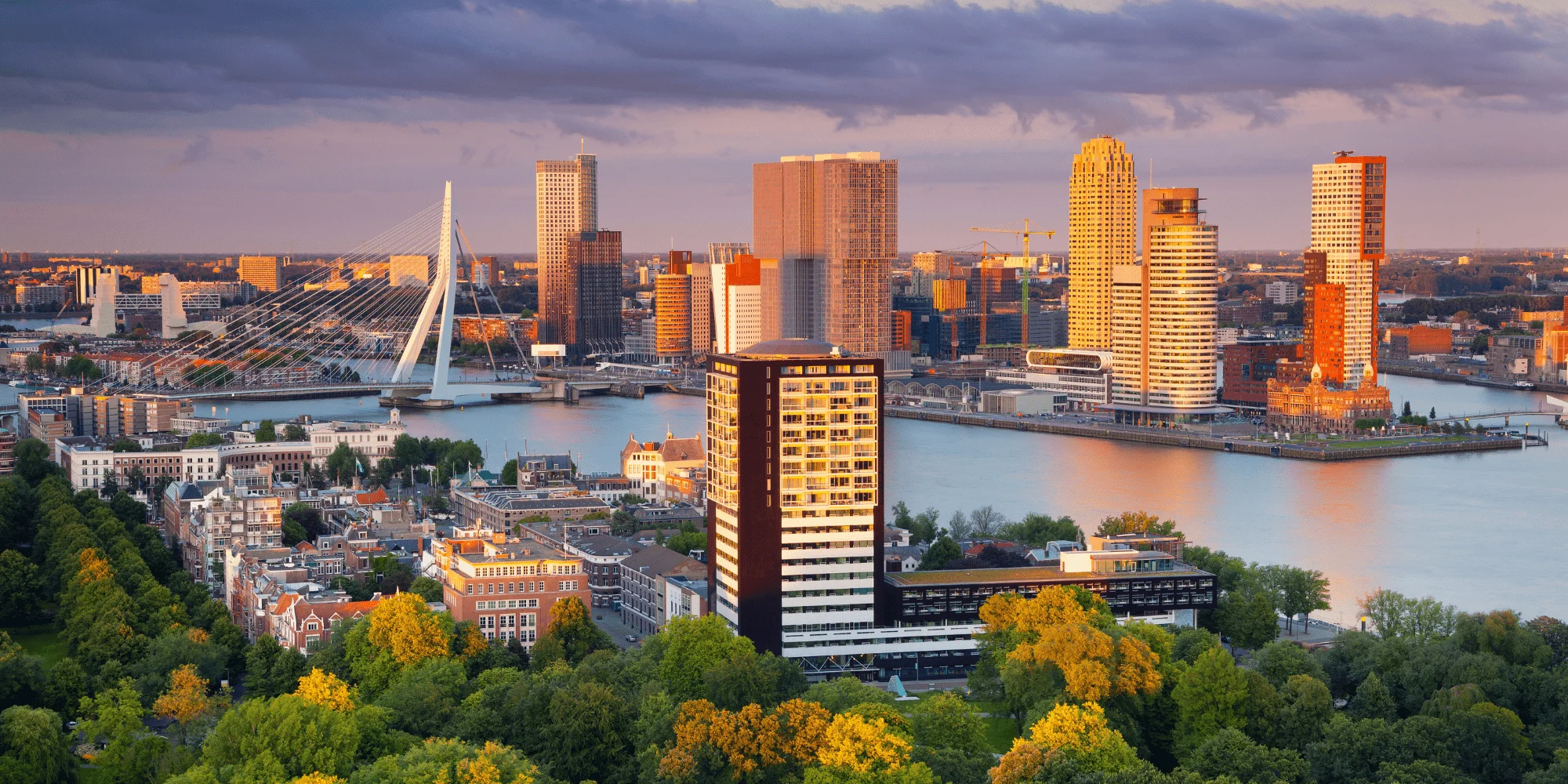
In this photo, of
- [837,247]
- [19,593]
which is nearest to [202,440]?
[19,593]

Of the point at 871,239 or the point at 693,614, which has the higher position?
the point at 871,239

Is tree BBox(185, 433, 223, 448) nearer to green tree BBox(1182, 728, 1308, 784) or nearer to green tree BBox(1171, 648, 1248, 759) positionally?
green tree BBox(1171, 648, 1248, 759)

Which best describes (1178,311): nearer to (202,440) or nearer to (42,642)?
(202,440)

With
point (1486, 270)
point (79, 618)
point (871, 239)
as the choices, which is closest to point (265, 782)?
point (79, 618)

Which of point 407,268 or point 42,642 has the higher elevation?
point 407,268

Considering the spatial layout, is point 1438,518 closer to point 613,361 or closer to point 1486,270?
point 613,361

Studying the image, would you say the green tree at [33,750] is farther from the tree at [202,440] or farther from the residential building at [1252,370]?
the residential building at [1252,370]

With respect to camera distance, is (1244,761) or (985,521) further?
(985,521)
